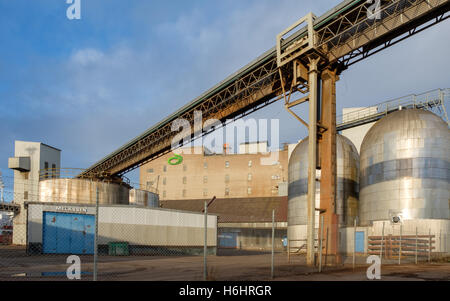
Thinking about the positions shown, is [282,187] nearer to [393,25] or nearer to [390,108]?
[390,108]

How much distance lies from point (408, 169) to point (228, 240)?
107 feet

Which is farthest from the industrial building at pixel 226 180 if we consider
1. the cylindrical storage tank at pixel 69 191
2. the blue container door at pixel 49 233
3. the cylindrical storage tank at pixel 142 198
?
the blue container door at pixel 49 233

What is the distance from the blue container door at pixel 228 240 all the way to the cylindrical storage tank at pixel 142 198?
13066 millimetres

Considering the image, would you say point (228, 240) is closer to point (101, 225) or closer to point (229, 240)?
point (229, 240)

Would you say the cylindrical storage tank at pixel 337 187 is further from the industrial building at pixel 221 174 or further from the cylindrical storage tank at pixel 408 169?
the industrial building at pixel 221 174

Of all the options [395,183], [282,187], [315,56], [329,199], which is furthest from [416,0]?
[282,187]

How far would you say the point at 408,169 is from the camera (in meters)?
28.7

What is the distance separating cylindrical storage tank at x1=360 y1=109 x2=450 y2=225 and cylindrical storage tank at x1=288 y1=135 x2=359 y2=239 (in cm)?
243

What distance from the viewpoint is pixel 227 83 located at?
A: 27875mm

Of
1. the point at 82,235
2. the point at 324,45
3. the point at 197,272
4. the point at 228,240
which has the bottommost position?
the point at 228,240

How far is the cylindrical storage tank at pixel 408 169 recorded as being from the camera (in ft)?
91.7

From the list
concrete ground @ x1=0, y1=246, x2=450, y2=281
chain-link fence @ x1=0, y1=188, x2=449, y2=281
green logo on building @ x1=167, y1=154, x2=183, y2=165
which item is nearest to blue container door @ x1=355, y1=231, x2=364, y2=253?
chain-link fence @ x1=0, y1=188, x2=449, y2=281

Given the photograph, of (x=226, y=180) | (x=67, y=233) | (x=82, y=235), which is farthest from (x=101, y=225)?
(x=226, y=180)

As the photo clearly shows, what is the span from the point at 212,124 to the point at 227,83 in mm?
4482
